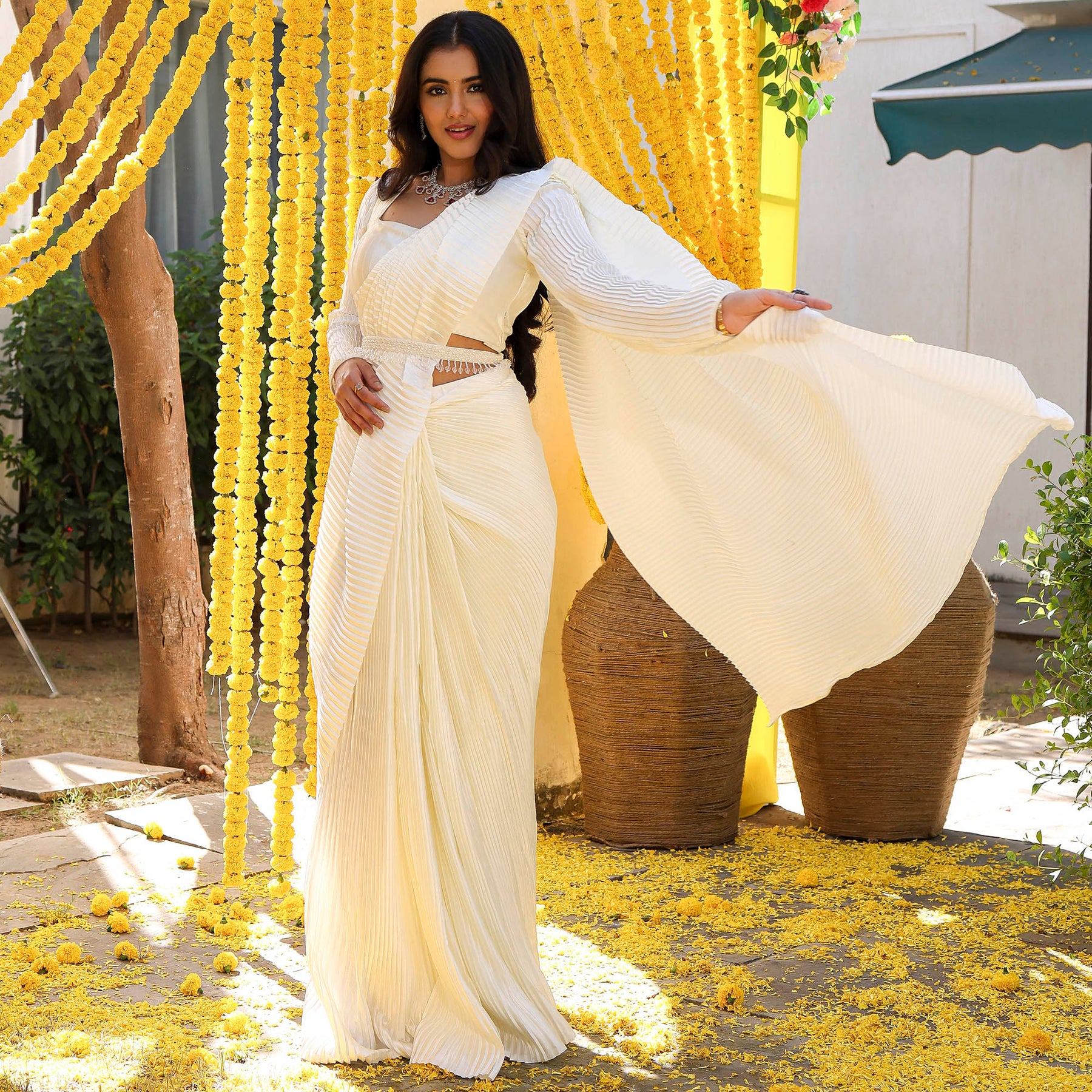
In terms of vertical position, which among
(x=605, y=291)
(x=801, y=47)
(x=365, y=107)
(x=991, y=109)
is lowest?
(x=605, y=291)

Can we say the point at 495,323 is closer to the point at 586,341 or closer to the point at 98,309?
the point at 586,341

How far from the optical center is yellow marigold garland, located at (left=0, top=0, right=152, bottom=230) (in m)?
2.78

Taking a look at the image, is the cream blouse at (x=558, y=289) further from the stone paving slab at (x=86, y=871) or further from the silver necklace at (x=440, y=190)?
the stone paving slab at (x=86, y=871)

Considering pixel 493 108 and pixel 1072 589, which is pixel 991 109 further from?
pixel 493 108

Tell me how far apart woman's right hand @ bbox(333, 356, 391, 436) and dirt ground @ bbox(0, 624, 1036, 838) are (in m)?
2.28

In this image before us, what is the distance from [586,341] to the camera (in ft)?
9.55

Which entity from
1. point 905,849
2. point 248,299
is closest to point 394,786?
point 248,299

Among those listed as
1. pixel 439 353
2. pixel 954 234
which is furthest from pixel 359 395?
pixel 954 234

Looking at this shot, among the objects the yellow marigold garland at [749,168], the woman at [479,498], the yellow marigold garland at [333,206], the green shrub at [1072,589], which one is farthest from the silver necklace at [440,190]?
the yellow marigold garland at [749,168]

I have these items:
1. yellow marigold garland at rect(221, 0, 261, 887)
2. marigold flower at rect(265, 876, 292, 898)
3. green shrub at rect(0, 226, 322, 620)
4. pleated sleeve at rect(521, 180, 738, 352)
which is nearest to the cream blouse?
pleated sleeve at rect(521, 180, 738, 352)

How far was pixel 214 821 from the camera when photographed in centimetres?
414

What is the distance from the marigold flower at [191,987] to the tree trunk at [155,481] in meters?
2.13

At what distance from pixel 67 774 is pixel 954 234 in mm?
6586

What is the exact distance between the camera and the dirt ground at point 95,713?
180 inches
